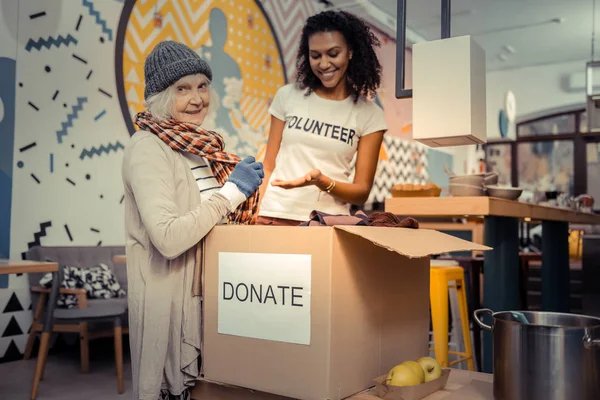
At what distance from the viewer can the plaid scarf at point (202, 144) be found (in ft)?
3.83

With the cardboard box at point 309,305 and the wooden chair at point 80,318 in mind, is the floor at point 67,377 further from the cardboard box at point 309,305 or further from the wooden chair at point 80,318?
the cardboard box at point 309,305

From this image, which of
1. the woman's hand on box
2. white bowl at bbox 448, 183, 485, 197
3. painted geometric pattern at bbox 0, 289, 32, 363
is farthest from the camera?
painted geometric pattern at bbox 0, 289, 32, 363

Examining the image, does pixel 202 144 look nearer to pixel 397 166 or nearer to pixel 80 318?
pixel 80 318

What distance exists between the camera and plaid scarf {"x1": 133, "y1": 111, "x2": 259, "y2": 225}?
117 cm

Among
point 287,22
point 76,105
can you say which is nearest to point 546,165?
point 287,22

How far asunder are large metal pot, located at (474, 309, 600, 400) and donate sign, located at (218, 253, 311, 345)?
1.03 feet

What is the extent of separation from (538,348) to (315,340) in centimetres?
33

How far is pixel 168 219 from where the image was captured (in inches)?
41.4

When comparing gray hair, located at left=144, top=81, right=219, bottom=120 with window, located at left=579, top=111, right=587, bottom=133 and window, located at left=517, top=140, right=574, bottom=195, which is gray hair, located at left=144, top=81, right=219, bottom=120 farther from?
window, located at left=579, top=111, right=587, bottom=133

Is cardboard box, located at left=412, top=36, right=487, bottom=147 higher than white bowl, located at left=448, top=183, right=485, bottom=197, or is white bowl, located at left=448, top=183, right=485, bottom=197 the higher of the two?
cardboard box, located at left=412, top=36, right=487, bottom=147

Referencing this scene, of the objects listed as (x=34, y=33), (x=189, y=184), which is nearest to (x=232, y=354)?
(x=189, y=184)

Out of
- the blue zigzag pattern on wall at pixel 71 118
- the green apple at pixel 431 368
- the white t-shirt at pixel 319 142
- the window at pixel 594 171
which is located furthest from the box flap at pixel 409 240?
the window at pixel 594 171

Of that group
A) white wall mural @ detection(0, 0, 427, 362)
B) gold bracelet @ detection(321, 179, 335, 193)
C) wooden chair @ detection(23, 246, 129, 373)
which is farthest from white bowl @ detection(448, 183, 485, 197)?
white wall mural @ detection(0, 0, 427, 362)

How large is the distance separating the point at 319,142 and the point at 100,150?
2.95m
